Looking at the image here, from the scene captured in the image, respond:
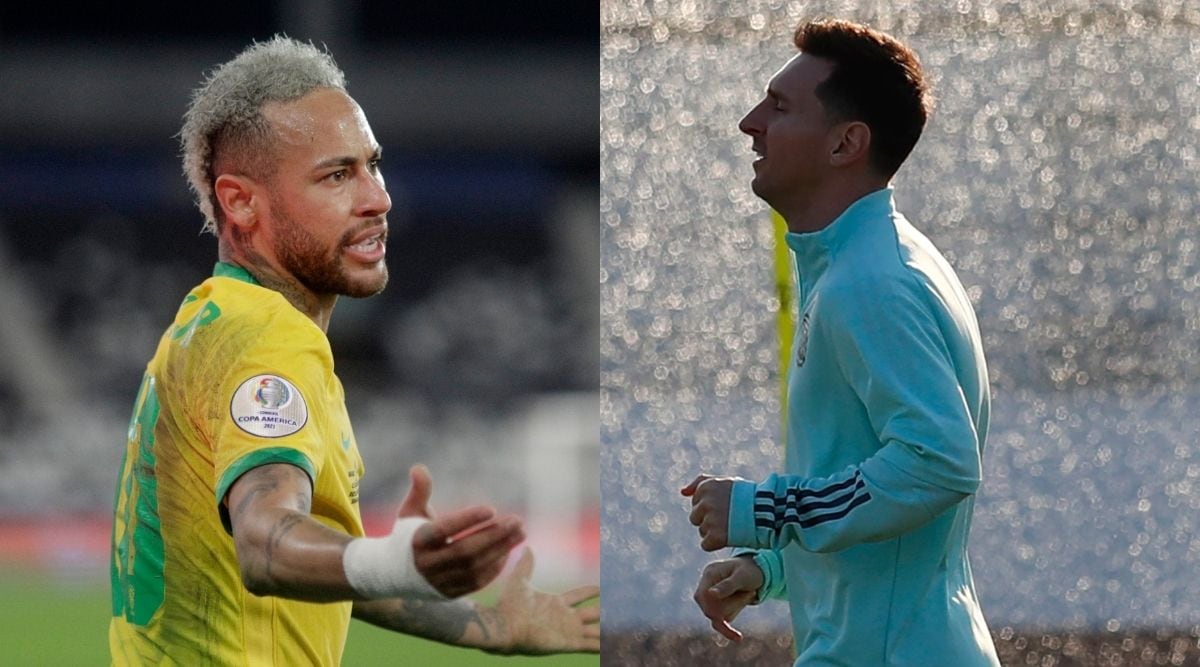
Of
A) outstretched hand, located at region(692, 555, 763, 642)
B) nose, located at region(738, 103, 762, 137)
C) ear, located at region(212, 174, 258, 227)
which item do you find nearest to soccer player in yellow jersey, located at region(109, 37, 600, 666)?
ear, located at region(212, 174, 258, 227)

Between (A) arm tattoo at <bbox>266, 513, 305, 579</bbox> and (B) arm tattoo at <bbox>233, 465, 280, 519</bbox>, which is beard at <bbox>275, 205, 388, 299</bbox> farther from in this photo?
(A) arm tattoo at <bbox>266, 513, 305, 579</bbox>

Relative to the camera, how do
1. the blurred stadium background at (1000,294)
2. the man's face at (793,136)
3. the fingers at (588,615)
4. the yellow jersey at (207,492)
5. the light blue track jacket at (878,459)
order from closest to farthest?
the light blue track jacket at (878,459) → the yellow jersey at (207,492) → the man's face at (793,136) → the fingers at (588,615) → the blurred stadium background at (1000,294)

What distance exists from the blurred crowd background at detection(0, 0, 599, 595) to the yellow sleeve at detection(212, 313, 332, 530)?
14.1 m

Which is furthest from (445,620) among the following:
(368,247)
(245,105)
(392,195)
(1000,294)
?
(392,195)

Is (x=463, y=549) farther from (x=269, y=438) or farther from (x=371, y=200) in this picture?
(x=371, y=200)

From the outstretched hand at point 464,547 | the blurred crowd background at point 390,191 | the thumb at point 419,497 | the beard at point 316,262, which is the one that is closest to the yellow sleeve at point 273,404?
the thumb at point 419,497

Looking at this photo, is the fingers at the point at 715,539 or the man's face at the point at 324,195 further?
the man's face at the point at 324,195

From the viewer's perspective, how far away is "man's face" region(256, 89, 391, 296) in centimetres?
223

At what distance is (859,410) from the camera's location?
197 centimetres

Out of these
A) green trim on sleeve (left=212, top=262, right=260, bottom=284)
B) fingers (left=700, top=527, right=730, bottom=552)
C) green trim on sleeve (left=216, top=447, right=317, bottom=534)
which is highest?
green trim on sleeve (left=212, top=262, right=260, bottom=284)

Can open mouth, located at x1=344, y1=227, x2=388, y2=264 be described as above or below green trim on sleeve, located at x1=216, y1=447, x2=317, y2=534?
above

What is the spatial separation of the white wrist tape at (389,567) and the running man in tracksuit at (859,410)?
0.45m

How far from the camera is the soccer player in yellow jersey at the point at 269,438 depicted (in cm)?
184

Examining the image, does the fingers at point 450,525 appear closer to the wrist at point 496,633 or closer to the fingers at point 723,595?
the fingers at point 723,595
